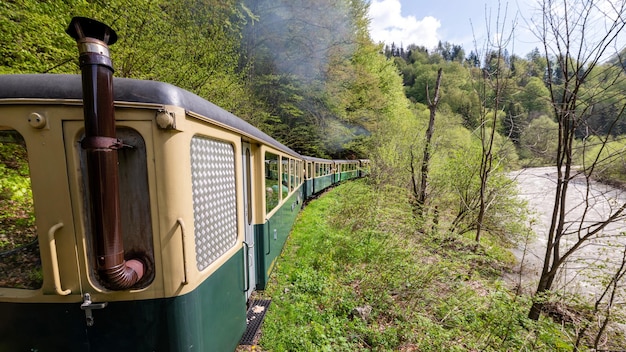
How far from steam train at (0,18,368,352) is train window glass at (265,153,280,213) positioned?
2346mm

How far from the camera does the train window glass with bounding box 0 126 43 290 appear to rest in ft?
5.02

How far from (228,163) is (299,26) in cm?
1743

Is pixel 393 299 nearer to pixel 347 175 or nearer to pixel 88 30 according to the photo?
pixel 88 30

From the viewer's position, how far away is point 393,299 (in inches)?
186

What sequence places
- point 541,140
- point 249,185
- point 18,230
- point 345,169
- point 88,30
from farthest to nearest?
point 345,169 → point 541,140 → point 249,185 → point 18,230 → point 88,30

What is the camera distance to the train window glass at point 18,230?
1.53 m

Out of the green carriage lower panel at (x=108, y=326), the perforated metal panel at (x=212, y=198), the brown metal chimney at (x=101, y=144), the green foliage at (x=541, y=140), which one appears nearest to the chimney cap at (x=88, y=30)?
the brown metal chimney at (x=101, y=144)

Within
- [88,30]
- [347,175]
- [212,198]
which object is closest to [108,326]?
[212,198]

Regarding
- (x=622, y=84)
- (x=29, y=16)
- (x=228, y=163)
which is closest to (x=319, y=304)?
(x=228, y=163)

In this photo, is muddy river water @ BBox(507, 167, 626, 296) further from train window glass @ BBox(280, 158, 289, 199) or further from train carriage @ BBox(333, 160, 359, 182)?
train carriage @ BBox(333, 160, 359, 182)

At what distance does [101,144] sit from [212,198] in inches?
37.4

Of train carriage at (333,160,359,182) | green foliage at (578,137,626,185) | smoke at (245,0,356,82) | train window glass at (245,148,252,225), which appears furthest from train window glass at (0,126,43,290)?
train carriage at (333,160,359,182)

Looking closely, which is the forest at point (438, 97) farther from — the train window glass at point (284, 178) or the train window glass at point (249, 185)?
the train window glass at point (284, 178)

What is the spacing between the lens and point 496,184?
693 cm
